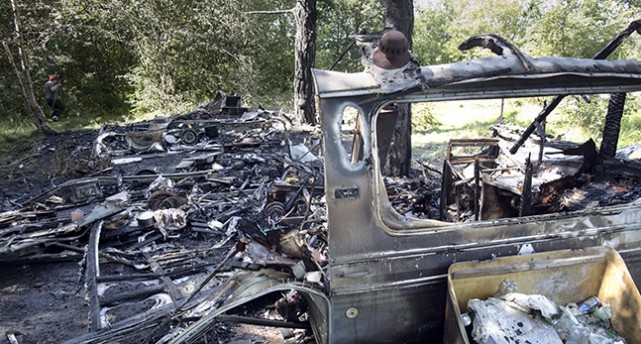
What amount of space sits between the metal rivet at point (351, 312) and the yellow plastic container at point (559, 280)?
653mm

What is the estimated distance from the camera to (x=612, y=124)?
4793 millimetres

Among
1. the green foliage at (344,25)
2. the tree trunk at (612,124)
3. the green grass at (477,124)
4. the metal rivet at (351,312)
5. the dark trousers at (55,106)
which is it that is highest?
the green foliage at (344,25)

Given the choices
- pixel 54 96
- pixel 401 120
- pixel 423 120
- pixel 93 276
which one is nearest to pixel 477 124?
pixel 423 120

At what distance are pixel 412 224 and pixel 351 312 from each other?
79 centimetres

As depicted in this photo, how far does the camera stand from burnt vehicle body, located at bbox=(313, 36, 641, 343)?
2.76 meters

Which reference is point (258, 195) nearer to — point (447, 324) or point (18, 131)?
point (447, 324)

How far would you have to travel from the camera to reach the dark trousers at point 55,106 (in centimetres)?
1728

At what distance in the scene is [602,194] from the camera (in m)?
4.56

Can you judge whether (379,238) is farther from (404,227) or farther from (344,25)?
(344,25)

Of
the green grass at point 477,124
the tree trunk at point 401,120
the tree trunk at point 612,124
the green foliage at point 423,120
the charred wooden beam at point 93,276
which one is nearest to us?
the charred wooden beam at point 93,276

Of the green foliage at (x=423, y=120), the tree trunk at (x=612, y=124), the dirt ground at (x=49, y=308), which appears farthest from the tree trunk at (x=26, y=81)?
the tree trunk at (x=612, y=124)

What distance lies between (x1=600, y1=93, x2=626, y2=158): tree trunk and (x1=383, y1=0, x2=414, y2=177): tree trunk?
3686 mm

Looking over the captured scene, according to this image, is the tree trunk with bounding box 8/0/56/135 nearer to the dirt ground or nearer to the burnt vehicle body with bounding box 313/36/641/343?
the dirt ground

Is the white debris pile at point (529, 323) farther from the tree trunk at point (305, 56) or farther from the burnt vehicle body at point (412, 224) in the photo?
the tree trunk at point (305, 56)
